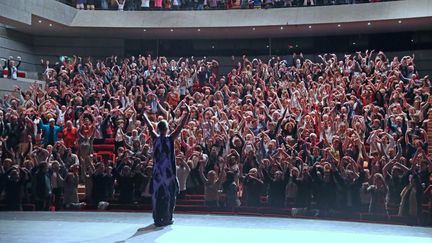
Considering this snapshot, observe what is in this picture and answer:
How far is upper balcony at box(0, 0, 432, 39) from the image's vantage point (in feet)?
71.8

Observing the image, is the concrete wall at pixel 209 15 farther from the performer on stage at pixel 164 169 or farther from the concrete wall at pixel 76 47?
the performer on stage at pixel 164 169

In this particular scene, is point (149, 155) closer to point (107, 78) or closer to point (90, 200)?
point (90, 200)

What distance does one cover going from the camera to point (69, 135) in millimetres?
13453

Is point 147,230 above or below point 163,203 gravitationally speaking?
below

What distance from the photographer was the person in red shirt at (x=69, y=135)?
13.4 metres

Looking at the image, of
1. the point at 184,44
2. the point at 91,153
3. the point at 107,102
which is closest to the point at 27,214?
the point at 91,153

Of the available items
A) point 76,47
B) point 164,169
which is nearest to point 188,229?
point 164,169

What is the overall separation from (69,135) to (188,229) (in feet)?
17.6

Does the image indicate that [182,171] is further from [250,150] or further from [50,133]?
[50,133]

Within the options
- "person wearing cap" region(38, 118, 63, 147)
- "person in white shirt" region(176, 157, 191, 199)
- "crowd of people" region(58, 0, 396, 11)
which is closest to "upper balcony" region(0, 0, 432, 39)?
"crowd of people" region(58, 0, 396, 11)

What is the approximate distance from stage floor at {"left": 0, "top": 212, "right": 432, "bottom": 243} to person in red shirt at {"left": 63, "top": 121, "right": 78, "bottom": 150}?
275cm

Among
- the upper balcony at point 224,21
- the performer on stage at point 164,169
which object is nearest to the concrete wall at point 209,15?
the upper balcony at point 224,21

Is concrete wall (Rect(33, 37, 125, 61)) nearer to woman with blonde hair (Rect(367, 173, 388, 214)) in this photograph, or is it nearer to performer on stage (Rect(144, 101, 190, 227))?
woman with blonde hair (Rect(367, 173, 388, 214))

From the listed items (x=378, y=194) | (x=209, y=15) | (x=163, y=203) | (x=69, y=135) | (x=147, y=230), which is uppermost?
(x=209, y=15)
